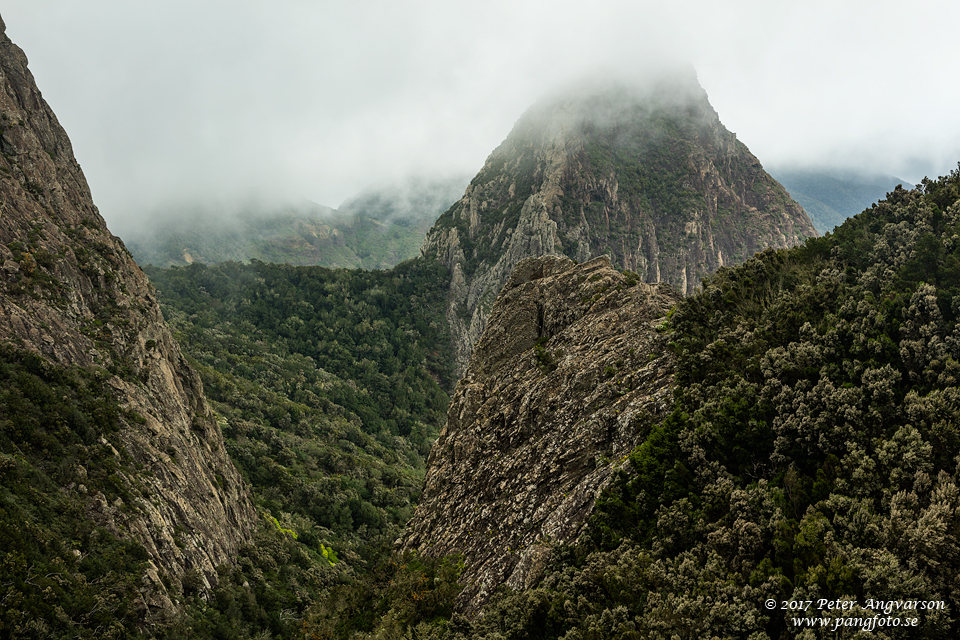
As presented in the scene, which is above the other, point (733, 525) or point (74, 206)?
point (74, 206)

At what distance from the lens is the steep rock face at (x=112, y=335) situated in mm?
46188

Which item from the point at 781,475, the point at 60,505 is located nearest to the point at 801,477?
the point at 781,475

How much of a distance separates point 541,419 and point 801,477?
57.1ft

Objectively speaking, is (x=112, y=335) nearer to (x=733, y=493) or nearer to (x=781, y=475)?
(x=733, y=493)

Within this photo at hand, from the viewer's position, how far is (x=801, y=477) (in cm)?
2031

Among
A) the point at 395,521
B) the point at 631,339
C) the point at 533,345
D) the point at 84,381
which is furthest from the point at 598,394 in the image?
the point at 395,521

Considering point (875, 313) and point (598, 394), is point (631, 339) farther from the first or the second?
point (875, 313)

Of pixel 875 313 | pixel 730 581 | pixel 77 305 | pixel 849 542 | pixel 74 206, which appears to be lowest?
pixel 730 581

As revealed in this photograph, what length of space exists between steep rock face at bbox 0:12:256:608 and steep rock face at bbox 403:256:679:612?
23.3 m

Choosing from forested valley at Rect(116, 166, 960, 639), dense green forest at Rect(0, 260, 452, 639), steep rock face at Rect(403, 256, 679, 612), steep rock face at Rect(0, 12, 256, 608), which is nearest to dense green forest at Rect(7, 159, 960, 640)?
forested valley at Rect(116, 166, 960, 639)

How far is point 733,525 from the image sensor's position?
1956 cm

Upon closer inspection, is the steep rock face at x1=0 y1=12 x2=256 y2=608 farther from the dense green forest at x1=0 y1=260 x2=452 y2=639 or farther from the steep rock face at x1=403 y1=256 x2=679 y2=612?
the steep rock face at x1=403 y1=256 x2=679 y2=612

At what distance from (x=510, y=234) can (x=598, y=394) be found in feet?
542

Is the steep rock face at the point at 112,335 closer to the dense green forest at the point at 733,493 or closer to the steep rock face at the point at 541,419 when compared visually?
the dense green forest at the point at 733,493
